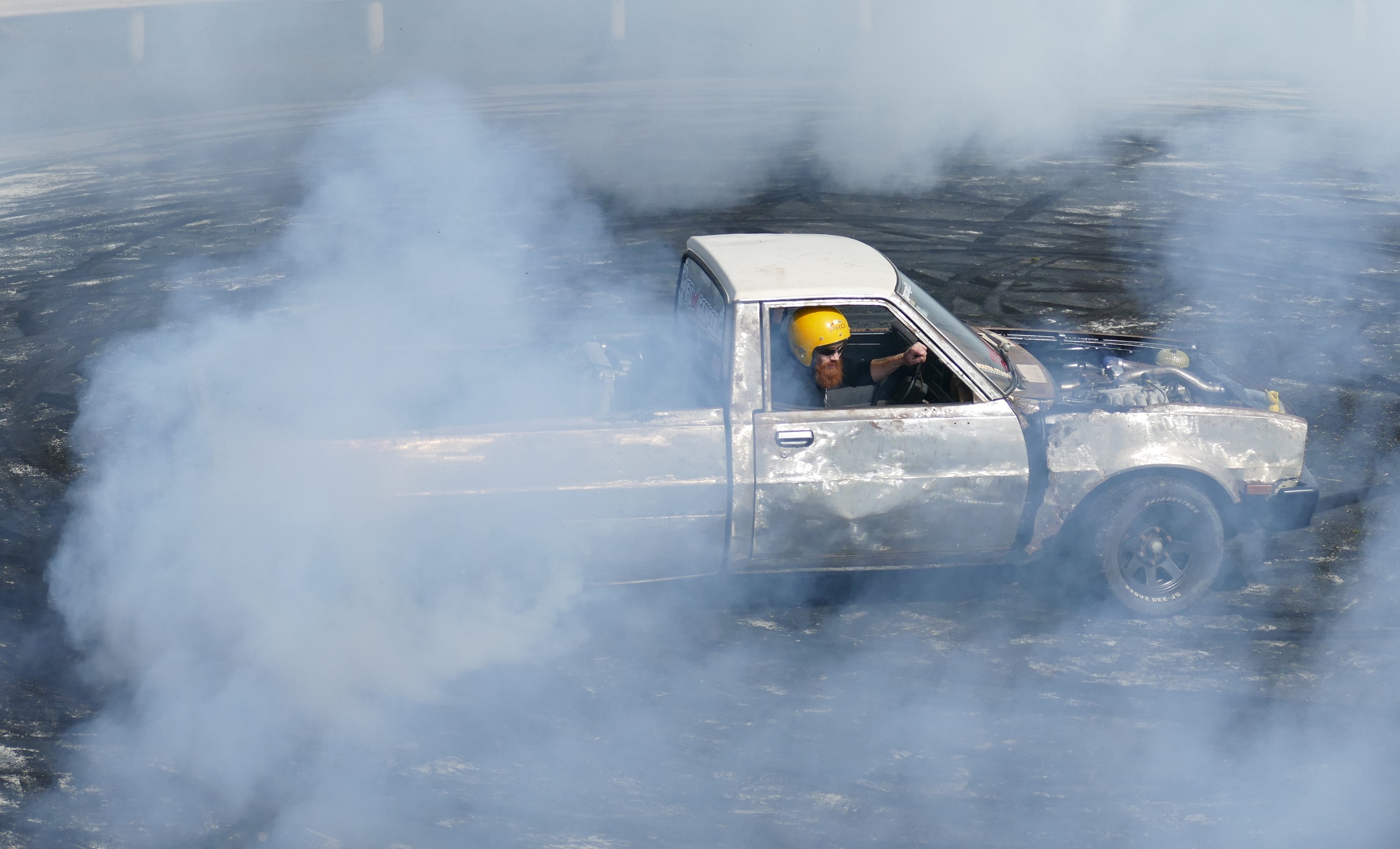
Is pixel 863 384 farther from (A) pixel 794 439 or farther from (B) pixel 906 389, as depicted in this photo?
(A) pixel 794 439

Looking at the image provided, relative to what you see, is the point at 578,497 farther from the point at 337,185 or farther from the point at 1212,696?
the point at 337,185

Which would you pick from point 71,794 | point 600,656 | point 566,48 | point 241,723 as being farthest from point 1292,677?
point 566,48

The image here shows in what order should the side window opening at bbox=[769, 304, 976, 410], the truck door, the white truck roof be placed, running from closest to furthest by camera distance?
the truck door, the white truck roof, the side window opening at bbox=[769, 304, 976, 410]

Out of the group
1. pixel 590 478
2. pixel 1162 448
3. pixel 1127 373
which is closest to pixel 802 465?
pixel 590 478

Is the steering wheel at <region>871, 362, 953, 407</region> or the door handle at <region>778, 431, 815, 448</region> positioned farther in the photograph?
the steering wheel at <region>871, 362, 953, 407</region>

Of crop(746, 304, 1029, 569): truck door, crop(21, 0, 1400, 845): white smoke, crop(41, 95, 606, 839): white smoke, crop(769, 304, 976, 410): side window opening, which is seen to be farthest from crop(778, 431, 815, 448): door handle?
crop(41, 95, 606, 839): white smoke

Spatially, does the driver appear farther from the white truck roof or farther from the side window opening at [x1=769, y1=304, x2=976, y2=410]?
the white truck roof

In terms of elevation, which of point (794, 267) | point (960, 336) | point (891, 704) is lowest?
point (891, 704)

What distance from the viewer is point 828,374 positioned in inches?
200

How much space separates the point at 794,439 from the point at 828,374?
497mm

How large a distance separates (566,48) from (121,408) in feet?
42.9

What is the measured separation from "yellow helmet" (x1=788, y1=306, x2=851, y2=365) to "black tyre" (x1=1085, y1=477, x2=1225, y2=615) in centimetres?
126

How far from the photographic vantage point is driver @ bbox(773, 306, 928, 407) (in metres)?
5.01

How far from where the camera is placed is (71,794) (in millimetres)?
4168
